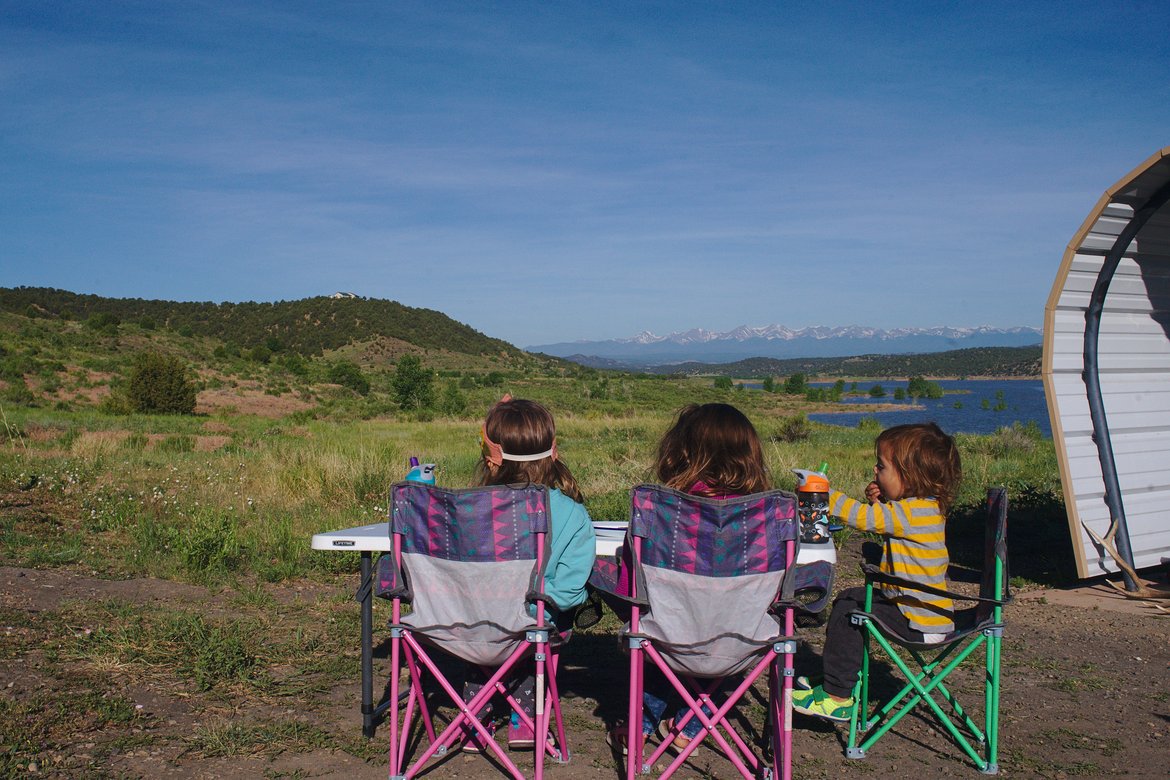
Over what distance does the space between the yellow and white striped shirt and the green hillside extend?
2786 inches

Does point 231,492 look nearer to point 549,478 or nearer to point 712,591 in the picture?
point 549,478

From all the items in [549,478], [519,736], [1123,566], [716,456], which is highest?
[716,456]

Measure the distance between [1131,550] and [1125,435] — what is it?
0.83 meters

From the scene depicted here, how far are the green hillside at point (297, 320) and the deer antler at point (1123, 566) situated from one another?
69127mm

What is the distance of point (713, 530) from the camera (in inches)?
122

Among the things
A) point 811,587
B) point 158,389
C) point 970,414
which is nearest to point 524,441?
point 811,587

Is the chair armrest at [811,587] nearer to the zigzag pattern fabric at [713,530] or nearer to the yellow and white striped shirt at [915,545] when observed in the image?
the zigzag pattern fabric at [713,530]

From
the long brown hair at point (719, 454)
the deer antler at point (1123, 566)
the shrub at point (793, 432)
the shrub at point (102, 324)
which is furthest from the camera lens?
the shrub at point (102, 324)

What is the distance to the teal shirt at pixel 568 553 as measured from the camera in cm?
341

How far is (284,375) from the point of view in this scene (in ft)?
164

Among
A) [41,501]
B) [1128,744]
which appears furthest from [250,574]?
[1128,744]

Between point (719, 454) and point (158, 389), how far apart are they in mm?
30088

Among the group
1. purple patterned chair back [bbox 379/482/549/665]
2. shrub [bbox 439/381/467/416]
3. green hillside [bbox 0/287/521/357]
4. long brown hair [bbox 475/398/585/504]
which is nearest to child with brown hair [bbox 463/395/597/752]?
long brown hair [bbox 475/398/585/504]

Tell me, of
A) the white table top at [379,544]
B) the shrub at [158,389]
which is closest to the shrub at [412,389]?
the shrub at [158,389]
